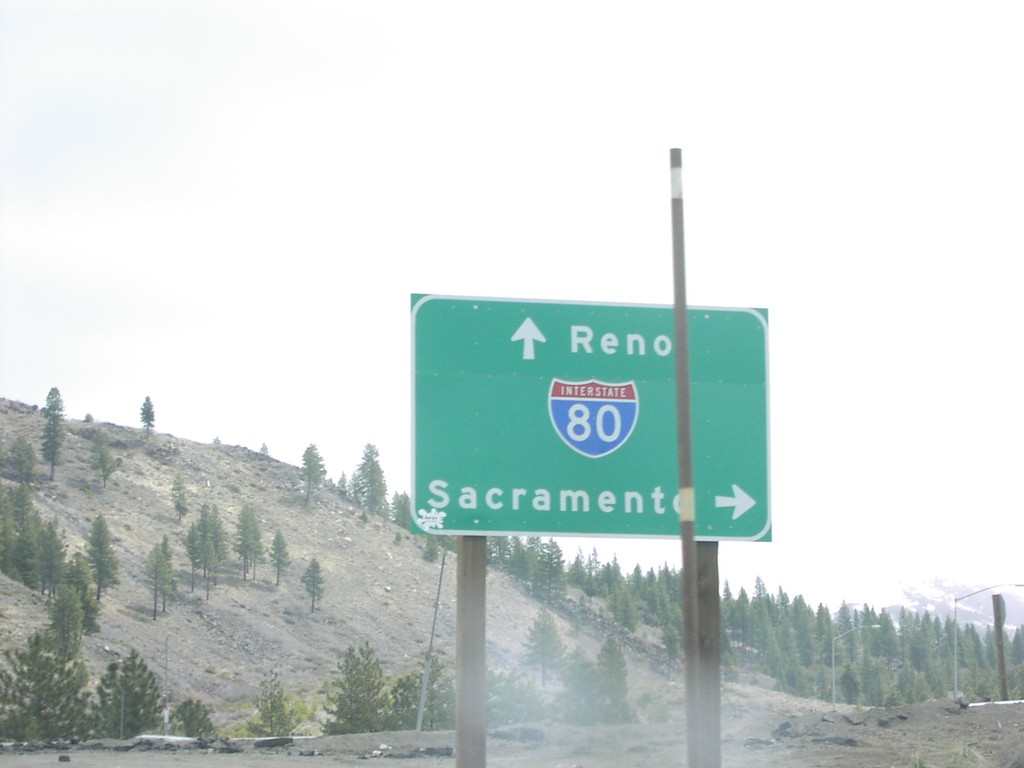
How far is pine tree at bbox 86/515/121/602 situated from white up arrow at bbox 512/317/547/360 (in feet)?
440

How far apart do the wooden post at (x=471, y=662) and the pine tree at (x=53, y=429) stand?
179 m

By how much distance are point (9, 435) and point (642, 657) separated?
97.4 metres

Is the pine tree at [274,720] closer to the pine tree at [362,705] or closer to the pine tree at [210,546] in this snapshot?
the pine tree at [362,705]

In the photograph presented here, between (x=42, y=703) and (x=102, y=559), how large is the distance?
276 ft

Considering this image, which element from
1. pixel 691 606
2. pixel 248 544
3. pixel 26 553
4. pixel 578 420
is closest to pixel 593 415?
pixel 578 420

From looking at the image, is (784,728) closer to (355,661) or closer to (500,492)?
(500,492)

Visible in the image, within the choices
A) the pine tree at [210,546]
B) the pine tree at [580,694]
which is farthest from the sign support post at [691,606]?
the pine tree at [210,546]

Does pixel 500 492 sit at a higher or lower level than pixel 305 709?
higher

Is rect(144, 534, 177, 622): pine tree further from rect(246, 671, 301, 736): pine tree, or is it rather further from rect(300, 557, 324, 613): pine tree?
rect(246, 671, 301, 736): pine tree

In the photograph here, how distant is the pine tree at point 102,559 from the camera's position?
138250 millimetres

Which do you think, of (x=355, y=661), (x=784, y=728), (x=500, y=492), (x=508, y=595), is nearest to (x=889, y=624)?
(x=508, y=595)

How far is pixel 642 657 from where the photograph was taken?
170250mm

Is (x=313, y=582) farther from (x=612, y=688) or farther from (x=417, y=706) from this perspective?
(x=417, y=706)

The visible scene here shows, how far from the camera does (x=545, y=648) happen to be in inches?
4537
